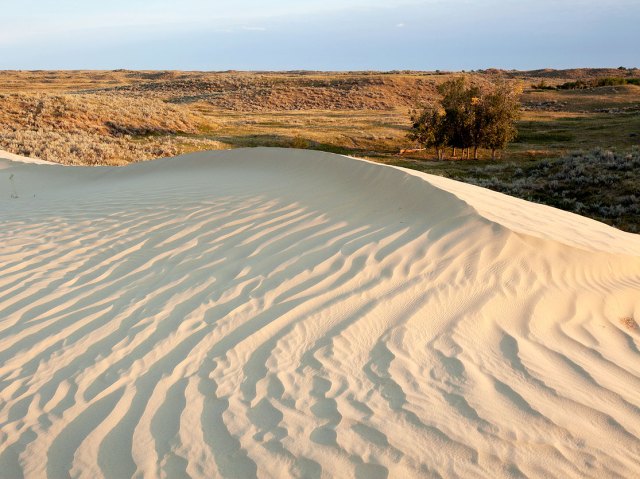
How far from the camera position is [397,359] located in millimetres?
3270

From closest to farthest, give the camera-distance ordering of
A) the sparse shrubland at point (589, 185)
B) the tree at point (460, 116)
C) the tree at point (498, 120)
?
the sparse shrubland at point (589, 185)
the tree at point (498, 120)
the tree at point (460, 116)

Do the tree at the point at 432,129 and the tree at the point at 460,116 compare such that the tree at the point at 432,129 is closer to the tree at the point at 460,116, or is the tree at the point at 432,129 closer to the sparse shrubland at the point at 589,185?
the tree at the point at 460,116

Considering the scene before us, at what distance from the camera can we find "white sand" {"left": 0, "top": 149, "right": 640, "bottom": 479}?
249 cm

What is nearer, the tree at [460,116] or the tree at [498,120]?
the tree at [498,120]

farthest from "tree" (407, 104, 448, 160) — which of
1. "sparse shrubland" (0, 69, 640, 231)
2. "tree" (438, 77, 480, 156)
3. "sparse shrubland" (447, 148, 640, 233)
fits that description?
"sparse shrubland" (447, 148, 640, 233)

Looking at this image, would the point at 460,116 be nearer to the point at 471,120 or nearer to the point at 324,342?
the point at 471,120

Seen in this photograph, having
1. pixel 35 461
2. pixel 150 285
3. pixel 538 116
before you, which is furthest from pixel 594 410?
pixel 538 116

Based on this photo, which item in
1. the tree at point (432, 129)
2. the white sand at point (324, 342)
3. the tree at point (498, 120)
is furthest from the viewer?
the tree at point (432, 129)

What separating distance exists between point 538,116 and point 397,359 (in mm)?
43333

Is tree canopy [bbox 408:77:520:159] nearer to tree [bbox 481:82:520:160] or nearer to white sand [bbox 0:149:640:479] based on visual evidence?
tree [bbox 481:82:520:160]

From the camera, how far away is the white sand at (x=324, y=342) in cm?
249

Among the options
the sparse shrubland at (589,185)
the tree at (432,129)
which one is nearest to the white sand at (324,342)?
the sparse shrubland at (589,185)

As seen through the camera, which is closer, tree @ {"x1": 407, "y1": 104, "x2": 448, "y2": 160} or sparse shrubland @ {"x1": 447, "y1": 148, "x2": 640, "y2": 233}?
sparse shrubland @ {"x1": 447, "y1": 148, "x2": 640, "y2": 233}

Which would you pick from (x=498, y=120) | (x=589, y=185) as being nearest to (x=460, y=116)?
(x=498, y=120)
